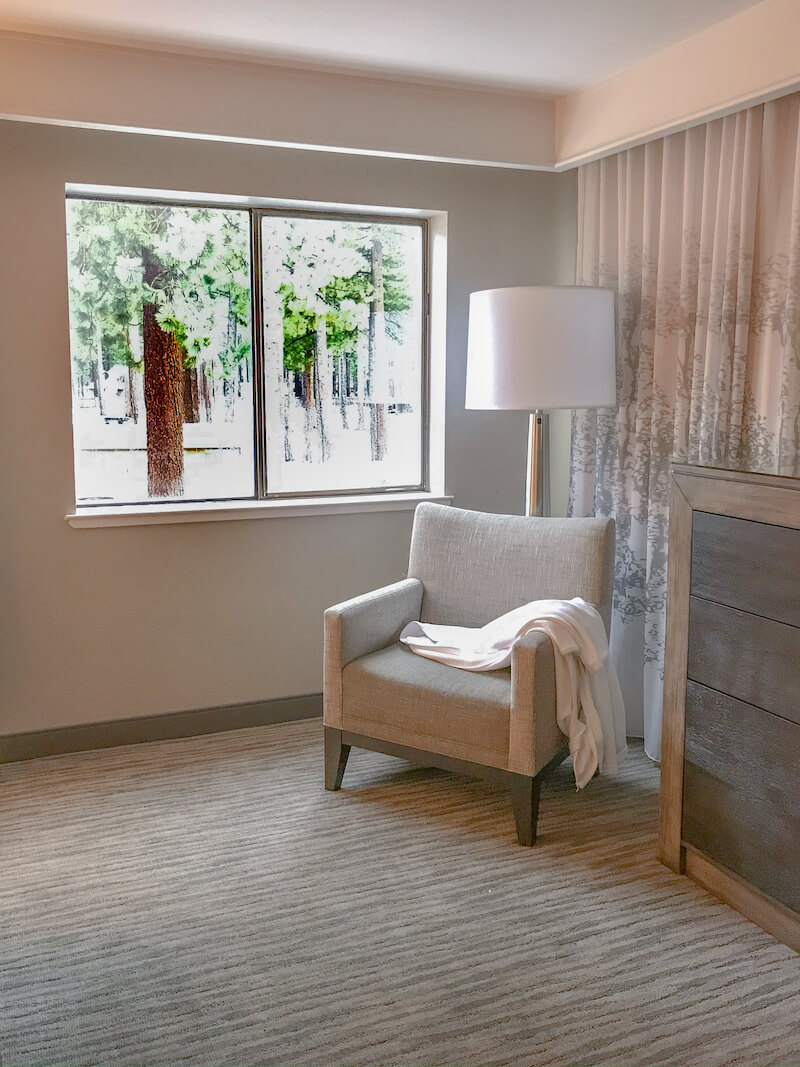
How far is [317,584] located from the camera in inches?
154

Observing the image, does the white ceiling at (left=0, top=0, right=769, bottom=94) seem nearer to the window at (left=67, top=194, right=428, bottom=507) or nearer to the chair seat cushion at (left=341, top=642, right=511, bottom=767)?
the window at (left=67, top=194, right=428, bottom=507)

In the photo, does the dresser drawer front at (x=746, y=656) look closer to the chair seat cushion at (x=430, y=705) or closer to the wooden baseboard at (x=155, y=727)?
the chair seat cushion at (x=430, y=705)

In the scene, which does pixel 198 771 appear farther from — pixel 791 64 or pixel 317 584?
pixel 791 64

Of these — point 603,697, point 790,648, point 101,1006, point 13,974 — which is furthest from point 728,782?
point 13,974

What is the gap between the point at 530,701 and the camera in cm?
278

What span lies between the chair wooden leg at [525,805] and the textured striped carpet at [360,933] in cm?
5

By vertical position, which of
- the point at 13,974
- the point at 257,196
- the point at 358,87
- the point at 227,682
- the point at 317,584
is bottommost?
the point at 13,974

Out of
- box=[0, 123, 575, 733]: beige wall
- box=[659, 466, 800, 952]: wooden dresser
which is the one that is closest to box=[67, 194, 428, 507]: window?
box=[0, 123, 575, 733]: beige wall

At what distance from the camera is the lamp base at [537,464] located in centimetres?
369

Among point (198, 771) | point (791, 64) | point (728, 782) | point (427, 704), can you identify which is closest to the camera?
point (728, 782)

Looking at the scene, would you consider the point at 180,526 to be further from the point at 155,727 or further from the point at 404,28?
the point at 404,28

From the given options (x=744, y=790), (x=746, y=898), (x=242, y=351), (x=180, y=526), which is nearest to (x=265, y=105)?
(x=242, y=351)

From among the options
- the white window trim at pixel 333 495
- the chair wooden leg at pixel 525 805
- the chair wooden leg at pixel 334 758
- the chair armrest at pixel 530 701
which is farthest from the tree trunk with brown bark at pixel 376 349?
the chair wooden leg at pixel 525 805

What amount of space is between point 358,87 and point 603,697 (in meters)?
2.26
